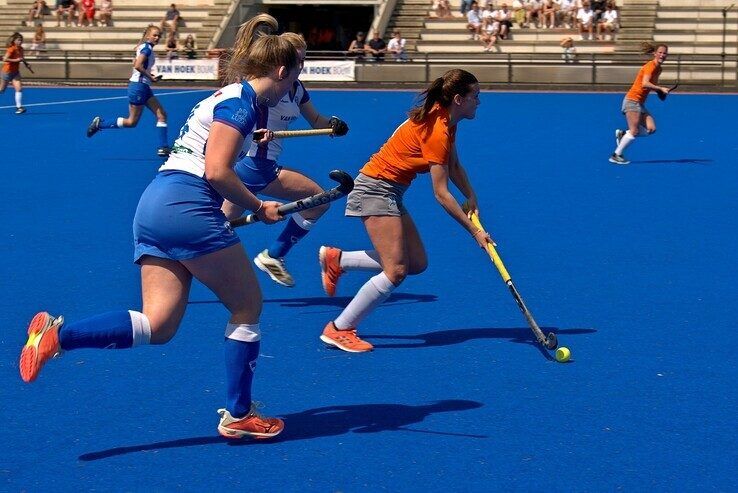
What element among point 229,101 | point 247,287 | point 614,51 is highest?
point 229,101

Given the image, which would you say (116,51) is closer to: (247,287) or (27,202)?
(27,202)

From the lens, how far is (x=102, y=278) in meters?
8.58

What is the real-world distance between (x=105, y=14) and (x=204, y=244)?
36.8m

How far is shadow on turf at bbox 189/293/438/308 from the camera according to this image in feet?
25.8

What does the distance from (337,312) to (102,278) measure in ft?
6.48

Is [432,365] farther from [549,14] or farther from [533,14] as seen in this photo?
[533,14]

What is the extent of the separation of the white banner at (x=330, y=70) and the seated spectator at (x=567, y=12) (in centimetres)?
705

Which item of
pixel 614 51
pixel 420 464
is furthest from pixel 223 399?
pixel 614 51

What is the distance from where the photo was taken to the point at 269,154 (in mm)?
7809

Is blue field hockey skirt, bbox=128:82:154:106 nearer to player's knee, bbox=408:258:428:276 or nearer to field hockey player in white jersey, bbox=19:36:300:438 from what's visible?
player's knee, bbox=408:258:428:276

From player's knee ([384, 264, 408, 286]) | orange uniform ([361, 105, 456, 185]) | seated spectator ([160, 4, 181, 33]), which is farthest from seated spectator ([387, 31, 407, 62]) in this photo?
player's knee ([384, 264, 408, 286])

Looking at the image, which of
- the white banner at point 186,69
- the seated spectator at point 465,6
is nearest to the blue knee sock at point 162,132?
the white banner at point 186,69

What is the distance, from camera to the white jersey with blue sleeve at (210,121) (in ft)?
15.4

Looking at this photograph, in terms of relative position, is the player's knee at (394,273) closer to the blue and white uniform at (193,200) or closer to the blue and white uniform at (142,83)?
the blue and white uniform at (193,200)
